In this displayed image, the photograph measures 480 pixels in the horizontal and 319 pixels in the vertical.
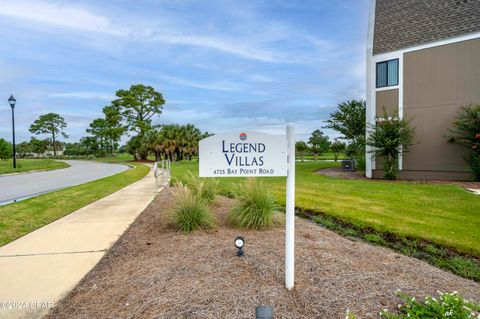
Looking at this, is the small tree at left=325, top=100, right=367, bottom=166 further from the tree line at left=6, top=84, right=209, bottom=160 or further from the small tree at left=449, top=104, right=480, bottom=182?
the tree line at left=6, top=84, right=209, bottom=160

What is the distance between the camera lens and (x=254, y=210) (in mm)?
5336

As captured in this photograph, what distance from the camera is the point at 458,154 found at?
44.3 ft

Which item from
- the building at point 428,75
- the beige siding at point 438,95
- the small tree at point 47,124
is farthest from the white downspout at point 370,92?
the small tree at point 47,124

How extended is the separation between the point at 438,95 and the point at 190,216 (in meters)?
13.5

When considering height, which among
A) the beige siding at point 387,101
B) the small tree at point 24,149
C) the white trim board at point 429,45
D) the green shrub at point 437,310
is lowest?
the green shrub at point 437,310

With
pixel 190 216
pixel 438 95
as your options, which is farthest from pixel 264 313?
pixel 438 95

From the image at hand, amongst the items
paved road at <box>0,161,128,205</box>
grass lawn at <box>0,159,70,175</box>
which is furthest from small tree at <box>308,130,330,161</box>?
grass lawn at <box>0,159,70,175</box>

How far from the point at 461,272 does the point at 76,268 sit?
475 cm

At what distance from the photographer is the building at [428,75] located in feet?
43.5

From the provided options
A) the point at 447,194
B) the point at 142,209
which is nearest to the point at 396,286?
the point at 142,209

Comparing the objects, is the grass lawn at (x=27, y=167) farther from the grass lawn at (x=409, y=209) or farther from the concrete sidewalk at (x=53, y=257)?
the grass lawn at (x=409, y=209)

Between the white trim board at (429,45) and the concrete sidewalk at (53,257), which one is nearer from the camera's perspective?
the concrete sidewalk at (53,257)

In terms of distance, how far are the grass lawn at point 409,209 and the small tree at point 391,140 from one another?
307 centimetres

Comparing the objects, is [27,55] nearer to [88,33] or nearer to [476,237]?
[88,33]
